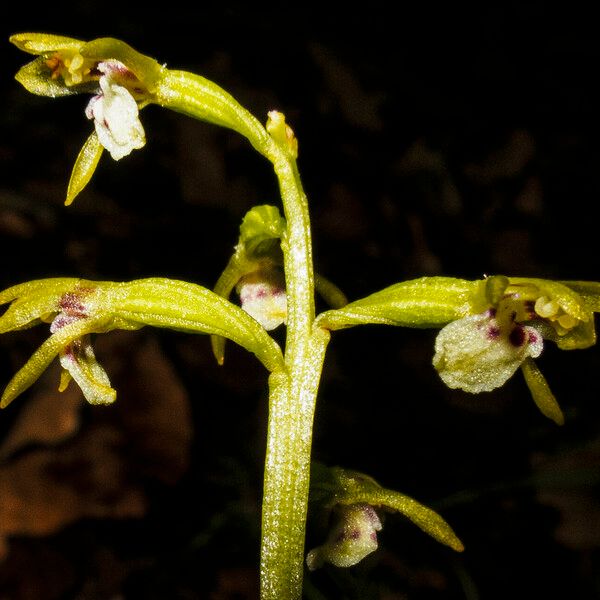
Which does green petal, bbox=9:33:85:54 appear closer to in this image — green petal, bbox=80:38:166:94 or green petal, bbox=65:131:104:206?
green petal, bbox=80:38:166:94

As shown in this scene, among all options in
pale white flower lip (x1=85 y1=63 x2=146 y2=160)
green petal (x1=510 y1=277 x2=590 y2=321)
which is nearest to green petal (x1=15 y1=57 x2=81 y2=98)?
pale white flower lip (x1=85 y1=63 x2=146 y2=160)

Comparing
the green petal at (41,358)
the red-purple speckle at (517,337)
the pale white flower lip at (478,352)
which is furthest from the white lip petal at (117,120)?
the red-purple speckle at (517,337)

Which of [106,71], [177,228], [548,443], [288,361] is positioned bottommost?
[288,361]

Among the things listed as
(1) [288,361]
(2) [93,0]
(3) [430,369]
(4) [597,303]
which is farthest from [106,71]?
(2) [93,0]

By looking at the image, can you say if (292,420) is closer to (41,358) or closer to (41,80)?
(41,358)

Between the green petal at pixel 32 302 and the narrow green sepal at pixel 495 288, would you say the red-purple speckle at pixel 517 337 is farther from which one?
the green petal at pixel 32 302

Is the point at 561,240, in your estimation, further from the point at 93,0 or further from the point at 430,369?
the point at 93,0
